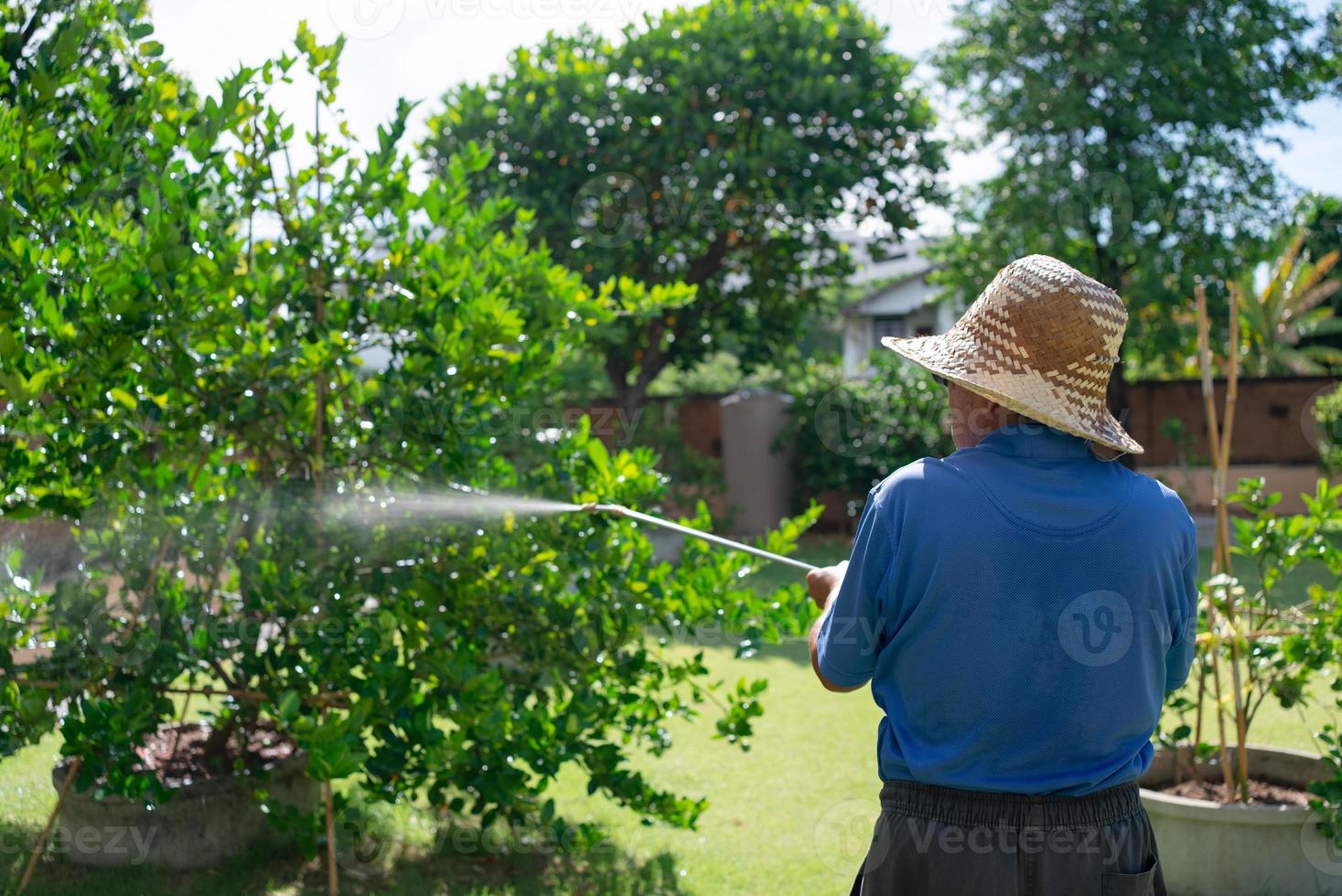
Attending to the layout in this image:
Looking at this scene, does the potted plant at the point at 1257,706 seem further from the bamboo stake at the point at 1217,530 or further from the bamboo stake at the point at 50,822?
the bamboo stake at the point at 50,822

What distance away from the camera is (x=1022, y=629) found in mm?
1978

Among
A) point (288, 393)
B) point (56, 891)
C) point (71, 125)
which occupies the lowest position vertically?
point (56, 891)

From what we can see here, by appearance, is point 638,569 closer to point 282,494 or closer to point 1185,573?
point 282,494

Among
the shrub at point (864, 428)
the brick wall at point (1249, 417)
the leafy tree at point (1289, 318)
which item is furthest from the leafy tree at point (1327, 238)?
the shrub at point (864, 428)

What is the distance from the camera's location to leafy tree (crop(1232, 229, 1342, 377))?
22953 millimetres

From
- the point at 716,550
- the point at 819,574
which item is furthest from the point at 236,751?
the point at 819,574

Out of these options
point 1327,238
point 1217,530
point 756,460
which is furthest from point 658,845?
point 1327,238

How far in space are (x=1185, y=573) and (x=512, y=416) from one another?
2.94m

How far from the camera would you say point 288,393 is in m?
3.75

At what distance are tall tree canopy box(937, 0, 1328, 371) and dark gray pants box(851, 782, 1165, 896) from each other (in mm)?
12906

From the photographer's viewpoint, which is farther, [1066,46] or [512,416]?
[1066,46]

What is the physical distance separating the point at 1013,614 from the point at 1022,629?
1.1 inches

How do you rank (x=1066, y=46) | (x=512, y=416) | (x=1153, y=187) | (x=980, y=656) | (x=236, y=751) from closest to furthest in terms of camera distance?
(x=980, y=656) < (x=236, y=751) < (x=512, y=416) < (x=1153, y=187) < (x=1066, y=46)

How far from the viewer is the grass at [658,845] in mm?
4016
